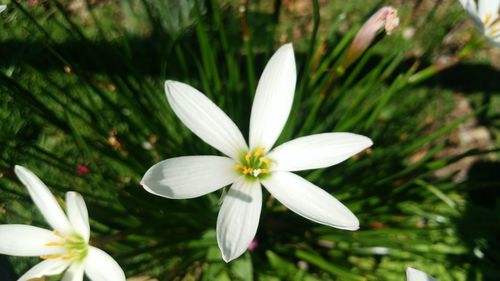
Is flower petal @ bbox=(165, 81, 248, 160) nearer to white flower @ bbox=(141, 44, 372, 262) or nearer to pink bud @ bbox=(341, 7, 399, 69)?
white flower @ bbox=(141, 44, 372, 262)

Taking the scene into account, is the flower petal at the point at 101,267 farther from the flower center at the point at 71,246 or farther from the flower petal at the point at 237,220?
the flower petal at the point at 237,220

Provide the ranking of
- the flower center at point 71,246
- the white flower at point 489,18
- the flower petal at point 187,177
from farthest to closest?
the white flower at point 489,18 < the flower center at point 71,246 < the flower petal at point 187,177

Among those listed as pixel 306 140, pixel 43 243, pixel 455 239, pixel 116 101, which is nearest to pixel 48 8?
pixel 116 101

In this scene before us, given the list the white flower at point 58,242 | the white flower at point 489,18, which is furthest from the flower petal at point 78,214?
the white flower at point 489,18

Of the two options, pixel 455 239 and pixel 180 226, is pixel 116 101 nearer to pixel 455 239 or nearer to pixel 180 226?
pixel 180 226

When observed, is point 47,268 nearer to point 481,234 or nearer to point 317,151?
point 317,151

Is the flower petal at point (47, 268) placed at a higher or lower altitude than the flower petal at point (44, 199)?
lower
